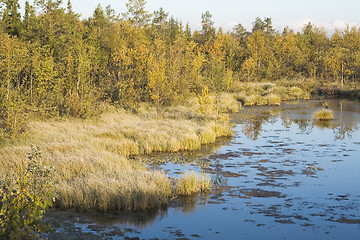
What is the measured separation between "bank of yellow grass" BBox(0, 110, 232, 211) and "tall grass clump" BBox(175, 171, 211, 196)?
27 centimetres

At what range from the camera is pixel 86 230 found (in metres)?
9.04

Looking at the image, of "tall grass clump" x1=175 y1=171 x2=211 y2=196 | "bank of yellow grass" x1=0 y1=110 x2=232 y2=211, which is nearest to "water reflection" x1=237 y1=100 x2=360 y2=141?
"bank of yellow grass" x1=0 y1=110 x2=232 y2=211

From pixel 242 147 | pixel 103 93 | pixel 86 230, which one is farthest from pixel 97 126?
pixel 86 230

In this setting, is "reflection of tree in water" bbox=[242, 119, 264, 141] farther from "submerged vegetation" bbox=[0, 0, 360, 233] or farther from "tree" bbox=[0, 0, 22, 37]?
"tree" bbox=[0, 0, 22, 37]

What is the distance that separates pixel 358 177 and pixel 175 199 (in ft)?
19.8

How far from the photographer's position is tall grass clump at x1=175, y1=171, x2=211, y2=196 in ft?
38.2

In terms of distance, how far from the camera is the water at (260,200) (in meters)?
9.21

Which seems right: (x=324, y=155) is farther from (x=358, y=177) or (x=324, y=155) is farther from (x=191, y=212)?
(x=191, y=212)

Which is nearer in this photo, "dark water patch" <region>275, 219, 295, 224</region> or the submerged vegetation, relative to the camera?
"dark water patch" <region>275, 219, 295, 224</region>

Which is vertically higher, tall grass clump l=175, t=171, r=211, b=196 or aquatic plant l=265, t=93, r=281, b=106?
aquatic plant l=265, t=93, r=281, b=106

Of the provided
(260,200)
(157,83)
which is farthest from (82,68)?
(260,200)

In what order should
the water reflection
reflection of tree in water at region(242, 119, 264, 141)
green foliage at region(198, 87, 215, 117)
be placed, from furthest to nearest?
1. green foliage at region(198, 87, 215, 117)
2. the water reflection
3. reflection of tree in water at region(242, 119, 264, 141)

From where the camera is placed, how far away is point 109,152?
1469cm

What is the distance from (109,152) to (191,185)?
398 cm
